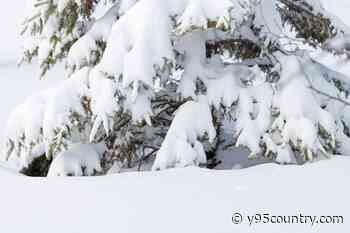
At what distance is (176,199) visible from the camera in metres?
3.44

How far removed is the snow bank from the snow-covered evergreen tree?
0.51 meters

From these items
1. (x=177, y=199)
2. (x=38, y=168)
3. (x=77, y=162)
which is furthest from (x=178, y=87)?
(x=38, y=168)

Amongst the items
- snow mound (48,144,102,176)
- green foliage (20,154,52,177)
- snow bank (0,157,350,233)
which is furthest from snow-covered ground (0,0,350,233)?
green foliage (20,154,52,177)

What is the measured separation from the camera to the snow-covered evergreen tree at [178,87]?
4195 millimetres

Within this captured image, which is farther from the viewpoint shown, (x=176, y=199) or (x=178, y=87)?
(x=178, y=87)

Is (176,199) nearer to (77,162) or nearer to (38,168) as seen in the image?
(77,162)

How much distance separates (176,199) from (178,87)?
4.71 feet

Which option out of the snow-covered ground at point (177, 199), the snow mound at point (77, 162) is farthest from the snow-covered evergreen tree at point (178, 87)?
the snow-covered ground at point (177, 199)

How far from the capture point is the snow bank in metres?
3.15

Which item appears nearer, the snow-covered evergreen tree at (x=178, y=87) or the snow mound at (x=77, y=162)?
the snow-covered evergreen tree at (x=178, y=87)

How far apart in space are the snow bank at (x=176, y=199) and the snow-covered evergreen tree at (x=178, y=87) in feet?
1.66

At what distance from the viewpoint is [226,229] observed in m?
3.08

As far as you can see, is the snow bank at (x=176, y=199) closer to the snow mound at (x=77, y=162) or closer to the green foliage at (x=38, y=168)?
the snow mound at (x=77, y=162)

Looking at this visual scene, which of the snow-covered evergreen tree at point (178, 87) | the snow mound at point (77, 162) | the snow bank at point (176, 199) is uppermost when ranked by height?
the snow-covered evergreen tree at point (178, 87)
